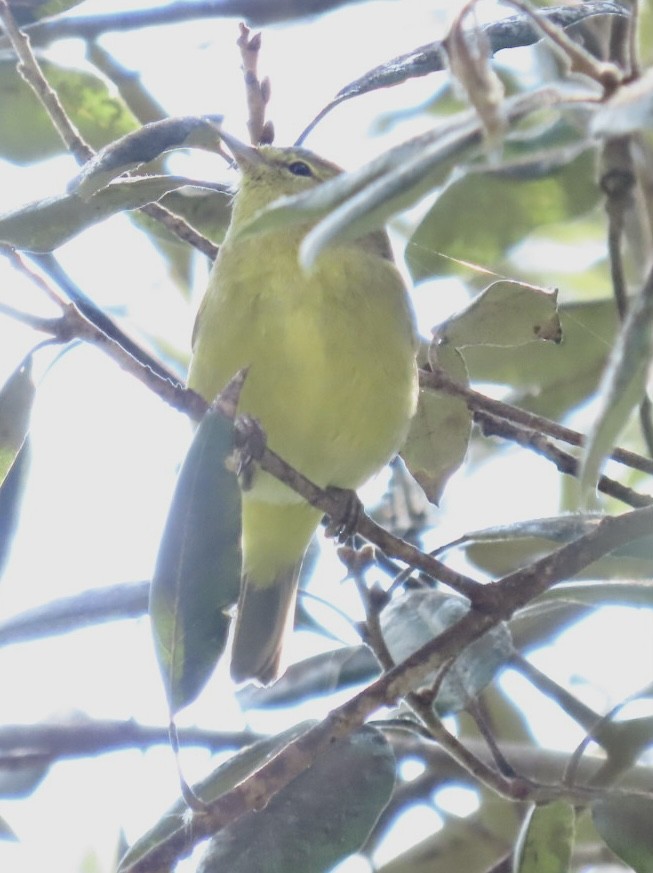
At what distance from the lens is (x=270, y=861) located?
5.66 ft

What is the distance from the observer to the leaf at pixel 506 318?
6.87ft

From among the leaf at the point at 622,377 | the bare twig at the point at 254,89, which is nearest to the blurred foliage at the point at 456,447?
the leaf at the point at 622,377

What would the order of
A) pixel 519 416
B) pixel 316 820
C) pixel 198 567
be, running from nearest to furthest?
pixel 198 567 < pixel 316 820 < pixel 519 416

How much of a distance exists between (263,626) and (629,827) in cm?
136

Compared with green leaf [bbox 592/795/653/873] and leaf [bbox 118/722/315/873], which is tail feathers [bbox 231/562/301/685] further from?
green leaf [bbox 592/795/653/873]

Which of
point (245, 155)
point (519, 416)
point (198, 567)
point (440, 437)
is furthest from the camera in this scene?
point (245, 155)

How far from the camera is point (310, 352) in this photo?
2.54 m

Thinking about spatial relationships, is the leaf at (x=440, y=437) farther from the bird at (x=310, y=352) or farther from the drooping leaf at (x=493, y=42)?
the drooping leaf at (x=493, y=42)

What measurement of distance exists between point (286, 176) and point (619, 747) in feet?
5.21

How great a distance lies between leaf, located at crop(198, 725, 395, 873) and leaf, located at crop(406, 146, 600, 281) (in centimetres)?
106

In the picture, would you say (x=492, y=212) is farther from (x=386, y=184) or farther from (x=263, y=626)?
(x=386, y=184)

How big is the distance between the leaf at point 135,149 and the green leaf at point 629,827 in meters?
1.19

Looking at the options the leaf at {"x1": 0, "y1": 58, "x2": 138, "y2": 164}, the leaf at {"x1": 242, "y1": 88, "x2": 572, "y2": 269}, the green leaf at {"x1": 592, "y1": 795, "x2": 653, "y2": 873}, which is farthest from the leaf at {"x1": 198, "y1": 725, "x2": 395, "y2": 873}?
the leaf at {"x1": 0, "y1": 58, "x2": 138, "y2": 164}

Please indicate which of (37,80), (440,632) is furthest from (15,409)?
(440,632)
